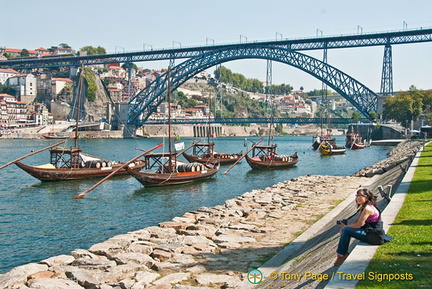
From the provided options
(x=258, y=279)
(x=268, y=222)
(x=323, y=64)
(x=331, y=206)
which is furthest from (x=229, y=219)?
(x=323, y=64)

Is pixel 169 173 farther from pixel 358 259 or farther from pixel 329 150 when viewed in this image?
pixel 329 150

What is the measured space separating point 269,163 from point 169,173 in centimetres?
1525

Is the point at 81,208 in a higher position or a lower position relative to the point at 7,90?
lower

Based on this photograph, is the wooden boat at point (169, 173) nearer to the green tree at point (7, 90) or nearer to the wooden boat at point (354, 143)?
the wooden boat at point (354, 143)

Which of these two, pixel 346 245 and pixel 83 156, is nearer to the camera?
pixel 346 245

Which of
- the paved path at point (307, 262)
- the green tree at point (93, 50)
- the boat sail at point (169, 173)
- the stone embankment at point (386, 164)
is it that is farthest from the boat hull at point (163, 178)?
the green tree at point (93, 50)

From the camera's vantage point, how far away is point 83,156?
123 feet

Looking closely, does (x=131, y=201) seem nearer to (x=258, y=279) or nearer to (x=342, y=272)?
(x=258, y=279)

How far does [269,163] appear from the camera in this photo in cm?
4488

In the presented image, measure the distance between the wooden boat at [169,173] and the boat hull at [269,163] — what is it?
8.44 metres

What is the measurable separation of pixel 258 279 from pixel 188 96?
185908 mm

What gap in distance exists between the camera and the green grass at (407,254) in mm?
6316

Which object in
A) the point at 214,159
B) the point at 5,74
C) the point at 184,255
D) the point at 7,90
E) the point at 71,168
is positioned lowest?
the point at 214,159

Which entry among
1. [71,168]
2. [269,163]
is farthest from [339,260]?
[269,163]
